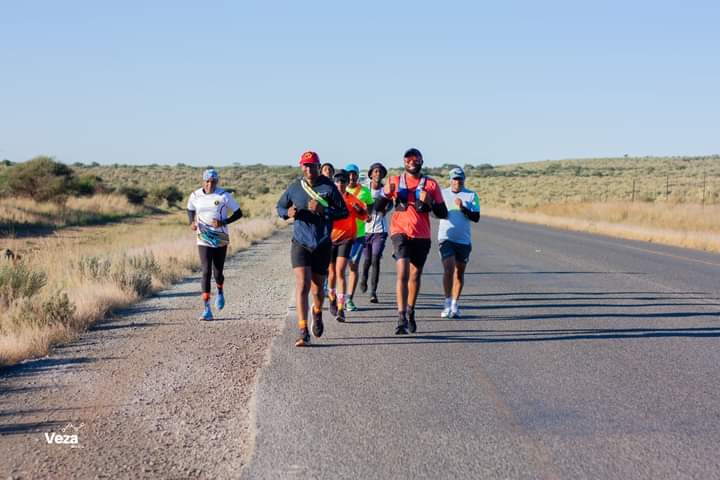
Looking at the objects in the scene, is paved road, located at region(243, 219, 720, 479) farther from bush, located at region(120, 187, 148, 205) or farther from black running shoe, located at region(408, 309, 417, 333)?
bush, located at region(120, 187, 148, 205)

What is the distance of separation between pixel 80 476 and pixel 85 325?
551 centimetres

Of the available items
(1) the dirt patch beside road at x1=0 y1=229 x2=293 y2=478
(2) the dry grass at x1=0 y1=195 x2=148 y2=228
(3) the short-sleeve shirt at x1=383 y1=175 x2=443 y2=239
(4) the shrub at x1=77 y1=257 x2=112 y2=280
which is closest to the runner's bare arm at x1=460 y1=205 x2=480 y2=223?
(3) the short-sleeve shirt at x1=383 y1=175 x2=443 y2=239

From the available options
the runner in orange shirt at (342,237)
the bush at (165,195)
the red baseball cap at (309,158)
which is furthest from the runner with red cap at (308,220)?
the bush at (165,195)

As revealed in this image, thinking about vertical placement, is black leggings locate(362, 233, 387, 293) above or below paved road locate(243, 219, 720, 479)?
above

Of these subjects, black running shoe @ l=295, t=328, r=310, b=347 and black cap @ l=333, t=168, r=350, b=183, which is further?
black cap @ l=333, t=168, r=350, b=183

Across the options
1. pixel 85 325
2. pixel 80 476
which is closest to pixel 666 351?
pixel 80 476

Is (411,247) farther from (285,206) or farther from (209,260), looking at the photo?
(209,260)

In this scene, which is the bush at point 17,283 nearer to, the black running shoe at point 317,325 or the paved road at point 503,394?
the paved road at point 503,394

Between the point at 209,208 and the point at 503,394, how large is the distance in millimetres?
5520

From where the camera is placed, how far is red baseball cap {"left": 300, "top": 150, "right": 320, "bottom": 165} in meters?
8.77

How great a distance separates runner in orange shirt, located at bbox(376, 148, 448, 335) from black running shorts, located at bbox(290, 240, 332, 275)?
0.97 metres

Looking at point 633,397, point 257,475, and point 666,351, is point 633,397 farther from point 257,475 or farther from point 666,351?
point 257,475

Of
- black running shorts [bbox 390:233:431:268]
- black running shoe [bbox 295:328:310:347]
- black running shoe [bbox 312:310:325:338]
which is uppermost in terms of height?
black running shorts [bbox 390:233:431:268]

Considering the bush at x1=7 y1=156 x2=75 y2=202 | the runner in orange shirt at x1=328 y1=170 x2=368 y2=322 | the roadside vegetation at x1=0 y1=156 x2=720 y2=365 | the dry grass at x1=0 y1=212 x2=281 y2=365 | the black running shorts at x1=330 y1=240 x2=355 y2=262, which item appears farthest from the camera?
the bush at x1=7 y1=156 x2=75 y2=202
